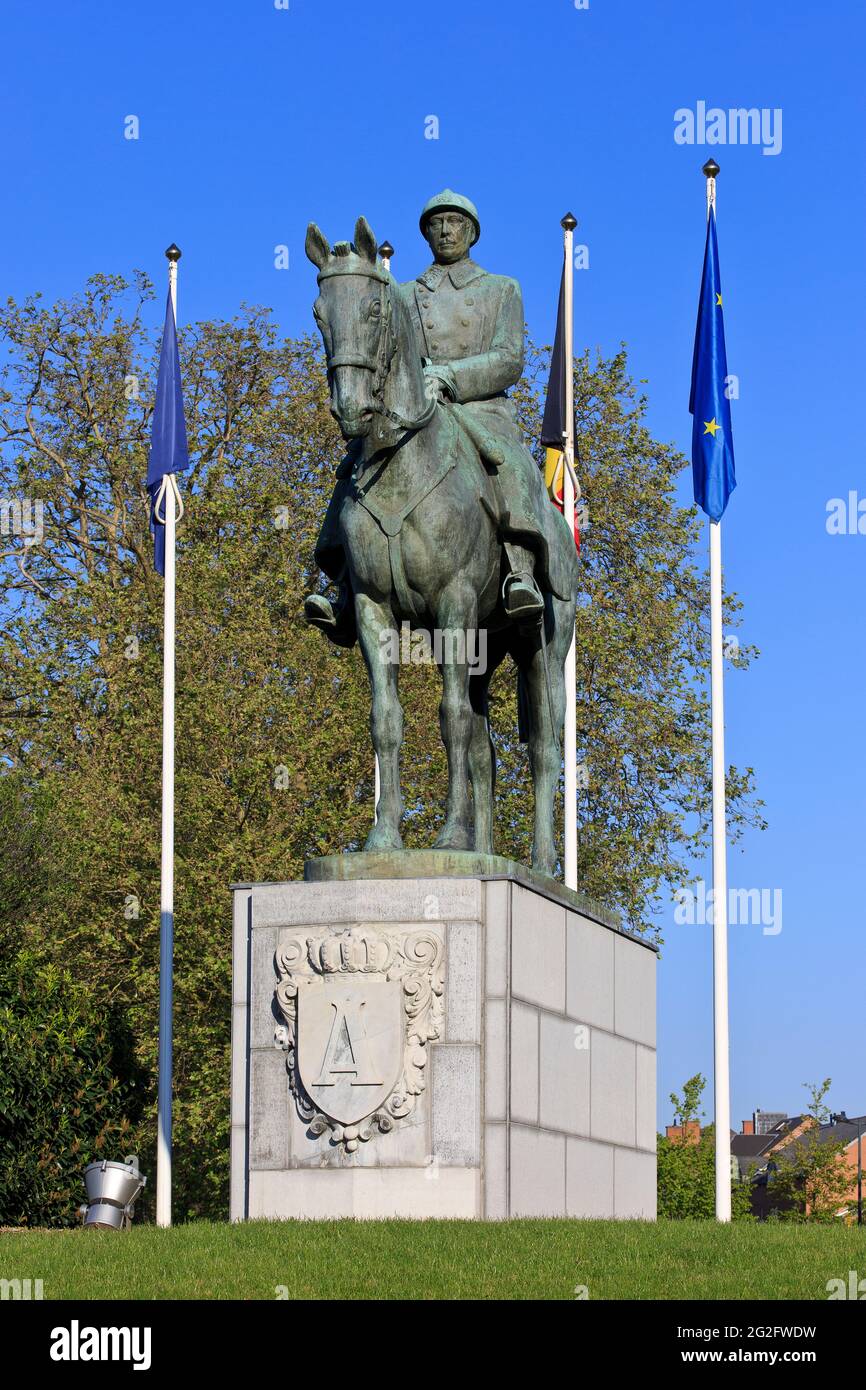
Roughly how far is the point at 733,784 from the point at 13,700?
12319mm

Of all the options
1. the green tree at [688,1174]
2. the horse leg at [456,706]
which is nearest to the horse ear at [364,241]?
the horse leg at [456,706]

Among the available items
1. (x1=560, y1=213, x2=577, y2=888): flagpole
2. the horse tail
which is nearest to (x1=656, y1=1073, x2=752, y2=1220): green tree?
(x1=560, y1=213, x2=577, y2=888): flagpole

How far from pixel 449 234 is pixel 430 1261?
7.88 m

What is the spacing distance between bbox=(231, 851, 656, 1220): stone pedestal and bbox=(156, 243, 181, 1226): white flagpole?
818 cm

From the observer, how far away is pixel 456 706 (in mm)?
15039

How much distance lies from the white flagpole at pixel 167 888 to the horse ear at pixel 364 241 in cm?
1103

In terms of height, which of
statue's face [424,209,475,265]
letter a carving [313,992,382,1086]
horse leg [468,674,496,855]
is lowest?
letter a carving [313,992,382,1086]

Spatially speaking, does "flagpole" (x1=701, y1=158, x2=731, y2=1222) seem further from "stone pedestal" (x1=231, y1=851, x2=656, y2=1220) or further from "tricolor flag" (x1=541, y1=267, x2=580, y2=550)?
"stone pedestal" (x1=231, y1=851, x2=656, y2=1220)

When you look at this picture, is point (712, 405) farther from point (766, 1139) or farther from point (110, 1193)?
point (766, 1139)

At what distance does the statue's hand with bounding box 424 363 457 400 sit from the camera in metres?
14.9

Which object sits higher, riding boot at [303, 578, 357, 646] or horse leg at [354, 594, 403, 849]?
riding boot at [303, 578, 357, 646]

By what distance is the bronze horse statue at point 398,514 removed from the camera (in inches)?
525

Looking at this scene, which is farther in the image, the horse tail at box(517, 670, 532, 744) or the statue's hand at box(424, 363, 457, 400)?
the horse tail at box(517, 670, 532, 744)

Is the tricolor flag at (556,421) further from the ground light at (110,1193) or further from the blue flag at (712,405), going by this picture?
the ground light at (110,1193)
